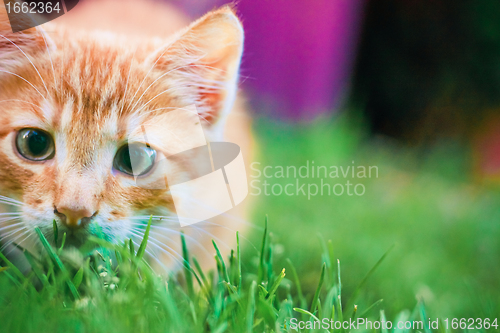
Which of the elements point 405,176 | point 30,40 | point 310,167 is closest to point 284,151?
point 310,167

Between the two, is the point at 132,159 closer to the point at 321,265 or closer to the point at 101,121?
the point at 101,121

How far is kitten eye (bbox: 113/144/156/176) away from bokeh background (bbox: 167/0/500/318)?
54 cm

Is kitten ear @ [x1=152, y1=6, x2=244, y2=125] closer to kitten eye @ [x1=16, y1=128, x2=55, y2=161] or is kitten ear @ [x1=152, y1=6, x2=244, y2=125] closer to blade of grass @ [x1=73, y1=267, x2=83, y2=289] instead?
kitten eye @ [x1=16, y1=128, x2=55, y2=161]

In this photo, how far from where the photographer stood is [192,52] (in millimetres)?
811

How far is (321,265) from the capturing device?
3.52ft

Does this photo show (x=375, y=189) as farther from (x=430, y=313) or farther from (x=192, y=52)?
(x=192, y=52)

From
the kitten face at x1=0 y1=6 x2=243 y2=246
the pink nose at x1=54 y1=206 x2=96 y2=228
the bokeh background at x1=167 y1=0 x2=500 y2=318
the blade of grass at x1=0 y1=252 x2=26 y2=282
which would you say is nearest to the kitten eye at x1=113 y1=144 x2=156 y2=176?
the kitten face at x1=0 y1=6 x2=243 y2=246

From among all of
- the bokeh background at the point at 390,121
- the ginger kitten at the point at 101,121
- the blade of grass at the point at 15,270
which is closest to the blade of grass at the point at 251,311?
the ginger kitten at the point at 101,121

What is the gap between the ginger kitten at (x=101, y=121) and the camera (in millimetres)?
676

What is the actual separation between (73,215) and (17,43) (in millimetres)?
383

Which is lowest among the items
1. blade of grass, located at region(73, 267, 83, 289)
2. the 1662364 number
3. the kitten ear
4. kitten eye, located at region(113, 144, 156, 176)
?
blade of grass, located at region(73, 267, 83, 289)

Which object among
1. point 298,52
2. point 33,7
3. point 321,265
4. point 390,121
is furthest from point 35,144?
point 390,121

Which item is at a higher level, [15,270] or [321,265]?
[15,270]

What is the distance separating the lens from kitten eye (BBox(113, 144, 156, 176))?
2.41 ft
